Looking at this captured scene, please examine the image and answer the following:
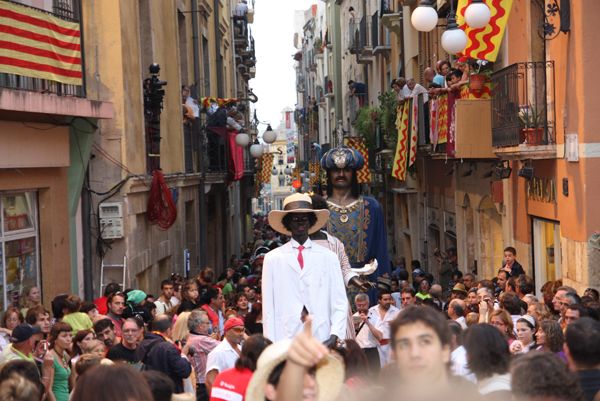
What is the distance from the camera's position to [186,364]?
30.4 feet

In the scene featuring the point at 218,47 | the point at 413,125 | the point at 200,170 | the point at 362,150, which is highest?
the point at 218,47

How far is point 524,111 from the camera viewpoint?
1675 centimetres

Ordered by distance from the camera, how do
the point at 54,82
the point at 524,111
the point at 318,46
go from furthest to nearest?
the point at 318,46
the point at 524,111
the point at 54,82

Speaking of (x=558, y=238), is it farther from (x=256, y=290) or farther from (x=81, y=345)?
(x=81, y=345)

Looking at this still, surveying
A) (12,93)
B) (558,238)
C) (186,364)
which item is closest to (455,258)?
(558,238)

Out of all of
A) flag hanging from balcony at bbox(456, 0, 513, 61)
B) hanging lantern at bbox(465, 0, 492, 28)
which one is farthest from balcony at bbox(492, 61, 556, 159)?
hanging lantern at bbox(465, 0, 492, 28)

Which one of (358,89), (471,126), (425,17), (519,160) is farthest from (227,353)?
(358,89)

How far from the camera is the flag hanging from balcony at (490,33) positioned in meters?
17.1

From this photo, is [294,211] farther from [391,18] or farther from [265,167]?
[265,167]

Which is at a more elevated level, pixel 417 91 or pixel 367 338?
pixel 417 91

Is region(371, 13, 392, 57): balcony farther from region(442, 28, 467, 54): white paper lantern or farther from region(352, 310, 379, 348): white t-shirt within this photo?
region(352, 310, 379, 348): white t-shirt

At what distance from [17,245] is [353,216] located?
15.8 ft

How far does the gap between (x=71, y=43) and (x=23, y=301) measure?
10.7ft

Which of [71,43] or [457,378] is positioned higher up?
[71,43]
